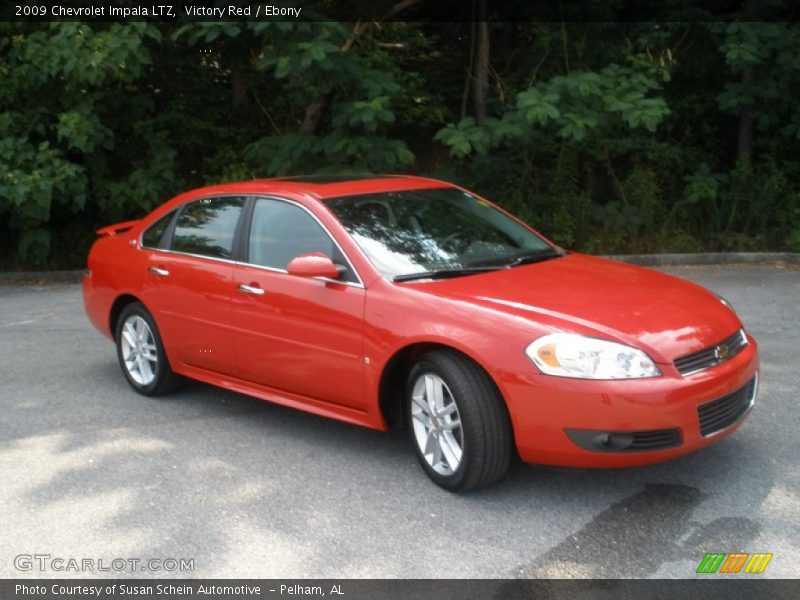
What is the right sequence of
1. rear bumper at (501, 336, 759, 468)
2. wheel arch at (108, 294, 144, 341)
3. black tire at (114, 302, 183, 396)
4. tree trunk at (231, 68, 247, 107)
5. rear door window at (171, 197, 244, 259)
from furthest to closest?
tree trunk at (231, 68, 247, 107) → wheel arch at (108, 294, 144, 341) → black tire at (114, 302, 183, 396) → rear door window at (171, 197, 244, 259) → rear bumper at (501, 336, 759, 468)

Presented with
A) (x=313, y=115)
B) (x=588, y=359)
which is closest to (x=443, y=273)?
(x=588, y=359)

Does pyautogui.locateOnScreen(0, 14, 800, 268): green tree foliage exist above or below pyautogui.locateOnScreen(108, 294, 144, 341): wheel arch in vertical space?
above

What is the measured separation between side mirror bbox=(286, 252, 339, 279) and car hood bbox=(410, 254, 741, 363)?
53 cm

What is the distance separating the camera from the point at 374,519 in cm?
471

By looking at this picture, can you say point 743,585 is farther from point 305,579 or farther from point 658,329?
point 305,579

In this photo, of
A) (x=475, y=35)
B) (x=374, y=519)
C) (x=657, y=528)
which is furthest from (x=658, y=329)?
(x=475, y=35)

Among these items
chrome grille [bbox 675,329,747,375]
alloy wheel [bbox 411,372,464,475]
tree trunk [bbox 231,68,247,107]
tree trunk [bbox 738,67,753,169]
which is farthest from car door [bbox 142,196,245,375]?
tree trunk [bbox 738,67,753,169]

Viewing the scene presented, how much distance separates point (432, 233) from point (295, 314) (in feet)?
3.08

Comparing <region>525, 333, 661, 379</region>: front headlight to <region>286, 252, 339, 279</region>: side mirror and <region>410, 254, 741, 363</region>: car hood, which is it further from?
<region>286, 252, 339, 279</region>: side mirror

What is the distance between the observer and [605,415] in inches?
177

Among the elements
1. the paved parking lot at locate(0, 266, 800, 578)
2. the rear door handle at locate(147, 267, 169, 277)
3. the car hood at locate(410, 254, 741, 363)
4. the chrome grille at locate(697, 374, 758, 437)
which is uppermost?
the car hood at locate(410, 254, 741, 363)

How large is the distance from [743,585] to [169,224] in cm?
460

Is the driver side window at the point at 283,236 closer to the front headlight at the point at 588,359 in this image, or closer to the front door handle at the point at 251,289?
the front door handle at the point at 251,289

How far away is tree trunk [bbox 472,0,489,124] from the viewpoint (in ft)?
50.4
